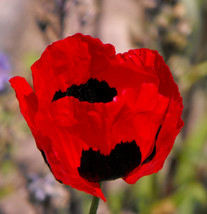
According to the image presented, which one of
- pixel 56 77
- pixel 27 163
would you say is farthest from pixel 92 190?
pixel 27 163

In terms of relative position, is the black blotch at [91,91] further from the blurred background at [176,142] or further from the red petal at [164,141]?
the blurred background at [176,142]

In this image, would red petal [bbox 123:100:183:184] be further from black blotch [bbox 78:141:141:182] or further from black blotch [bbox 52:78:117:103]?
black blotch [bbox 52:78:117:103]

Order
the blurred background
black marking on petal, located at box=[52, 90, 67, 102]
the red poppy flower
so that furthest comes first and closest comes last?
the blurred background
black marking on petal, located at box=[52, 90, 67, 102]
the red poppy flower

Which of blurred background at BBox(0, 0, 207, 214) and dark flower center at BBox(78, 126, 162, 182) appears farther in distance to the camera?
blurred background at BBox(0, 0, 207, 214)

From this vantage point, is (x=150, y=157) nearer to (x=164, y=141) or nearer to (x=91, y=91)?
(x=164, y=141)

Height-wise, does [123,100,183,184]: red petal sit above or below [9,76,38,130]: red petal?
below

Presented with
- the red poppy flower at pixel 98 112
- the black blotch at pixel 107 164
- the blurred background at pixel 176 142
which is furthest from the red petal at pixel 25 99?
the blurred background at pixel 176 142

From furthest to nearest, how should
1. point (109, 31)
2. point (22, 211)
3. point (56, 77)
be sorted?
point (109, 31), point (22, 211), point (56, 77)

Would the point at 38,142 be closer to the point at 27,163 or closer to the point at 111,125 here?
the point at 111,125

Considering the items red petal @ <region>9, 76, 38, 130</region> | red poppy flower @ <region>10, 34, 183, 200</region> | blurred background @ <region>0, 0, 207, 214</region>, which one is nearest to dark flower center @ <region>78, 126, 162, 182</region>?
red poppy flower @ <region>10, 34, 183, 200</region>
